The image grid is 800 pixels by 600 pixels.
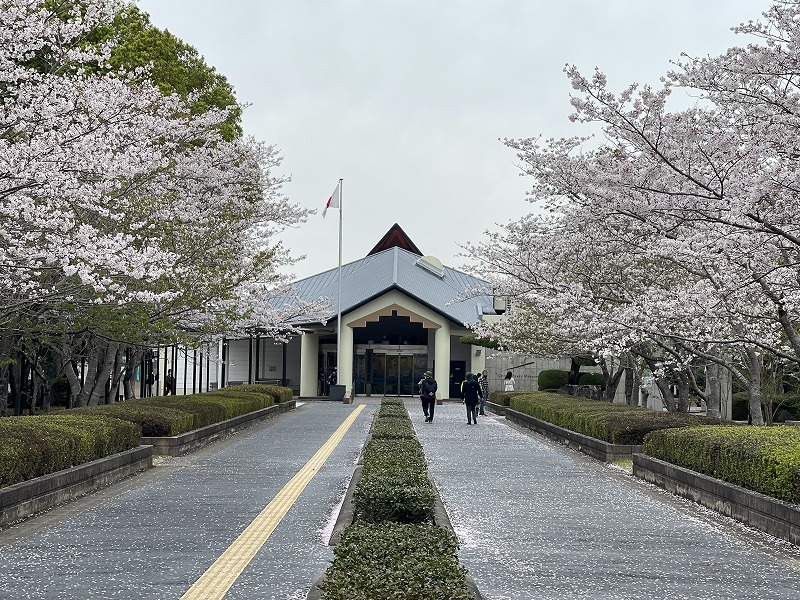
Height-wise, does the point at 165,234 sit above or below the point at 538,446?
above

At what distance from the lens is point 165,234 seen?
22297mm

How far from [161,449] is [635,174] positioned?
10415 millimetres

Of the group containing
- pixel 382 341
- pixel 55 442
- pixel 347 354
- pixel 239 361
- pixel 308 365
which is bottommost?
pixel 55 442

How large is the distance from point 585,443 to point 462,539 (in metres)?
11.8

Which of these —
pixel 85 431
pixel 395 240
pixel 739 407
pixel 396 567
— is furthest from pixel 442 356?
pixel 396 567

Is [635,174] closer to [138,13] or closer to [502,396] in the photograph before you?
[138,13]

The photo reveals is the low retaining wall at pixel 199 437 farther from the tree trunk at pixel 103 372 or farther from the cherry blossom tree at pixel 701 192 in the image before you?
the cherry blossom tree at pixel 701 192

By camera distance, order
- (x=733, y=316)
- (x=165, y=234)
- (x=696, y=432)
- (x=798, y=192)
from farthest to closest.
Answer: (x=165, y=234), (x=733, y=316), (x=696, y=432), (x=798, y=192)

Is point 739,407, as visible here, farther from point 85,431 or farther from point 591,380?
point 85,431

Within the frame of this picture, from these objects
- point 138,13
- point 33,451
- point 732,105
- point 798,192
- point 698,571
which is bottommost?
point 698,571

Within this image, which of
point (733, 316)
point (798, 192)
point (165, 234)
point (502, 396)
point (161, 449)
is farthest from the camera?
point (502, 396)

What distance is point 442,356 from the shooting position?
56.2 metres

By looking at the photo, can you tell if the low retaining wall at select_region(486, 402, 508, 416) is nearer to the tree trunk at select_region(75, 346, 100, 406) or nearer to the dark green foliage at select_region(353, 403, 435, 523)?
the tree trunk at select_region(75, 346, 100, 406)

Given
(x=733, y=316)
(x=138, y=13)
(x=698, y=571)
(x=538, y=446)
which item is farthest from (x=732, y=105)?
(x=138, y=13)
